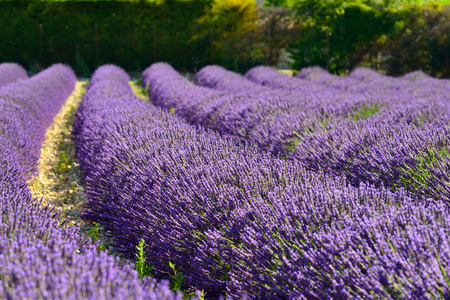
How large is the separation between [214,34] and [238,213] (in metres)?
17.3

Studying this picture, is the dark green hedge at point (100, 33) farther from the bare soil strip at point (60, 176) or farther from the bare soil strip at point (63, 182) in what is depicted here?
the bare soil strip at point (63, 182)

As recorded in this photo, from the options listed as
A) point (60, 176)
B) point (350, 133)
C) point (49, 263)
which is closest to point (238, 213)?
point (49, 263)

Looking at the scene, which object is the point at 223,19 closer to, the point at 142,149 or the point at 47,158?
the point at 47,158

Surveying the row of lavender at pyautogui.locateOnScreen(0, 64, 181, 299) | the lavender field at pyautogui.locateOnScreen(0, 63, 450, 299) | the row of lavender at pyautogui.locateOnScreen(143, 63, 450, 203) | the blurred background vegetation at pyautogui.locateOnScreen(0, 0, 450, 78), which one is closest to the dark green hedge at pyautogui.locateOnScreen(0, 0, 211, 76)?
the blurred background vegetation at pyautogui.locateOnScreen(0, 0, 450, 78)

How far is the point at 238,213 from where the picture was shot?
2256mm

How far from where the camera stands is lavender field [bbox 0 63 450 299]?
158 centimetres

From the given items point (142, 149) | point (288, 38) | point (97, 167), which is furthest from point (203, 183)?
point (288, 38)

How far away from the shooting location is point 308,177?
2.60m

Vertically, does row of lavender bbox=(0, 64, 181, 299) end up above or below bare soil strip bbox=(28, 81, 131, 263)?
above

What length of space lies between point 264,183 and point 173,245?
0.68 meters

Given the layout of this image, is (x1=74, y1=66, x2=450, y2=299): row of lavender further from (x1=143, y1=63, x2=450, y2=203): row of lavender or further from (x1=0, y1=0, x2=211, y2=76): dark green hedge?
(x1=0, y1=0, x2=211, y2=76): dark green hedge

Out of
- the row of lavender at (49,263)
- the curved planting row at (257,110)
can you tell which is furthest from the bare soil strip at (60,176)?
the curved planting row at (257,110)

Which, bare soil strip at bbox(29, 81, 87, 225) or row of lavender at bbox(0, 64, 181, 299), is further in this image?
bare soil strip at bbox(29, 81, 87, 225)

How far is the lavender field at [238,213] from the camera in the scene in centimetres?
158
